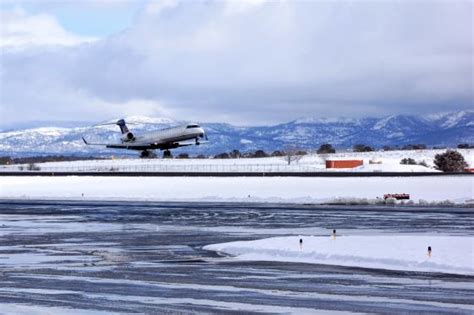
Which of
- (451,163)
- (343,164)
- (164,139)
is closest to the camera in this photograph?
(164,139)

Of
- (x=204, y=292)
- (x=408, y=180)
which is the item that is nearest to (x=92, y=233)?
(x=204, y=292)

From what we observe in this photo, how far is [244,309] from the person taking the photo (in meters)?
17.9

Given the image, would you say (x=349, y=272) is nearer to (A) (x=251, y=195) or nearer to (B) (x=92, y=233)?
(B) (x=92, y=233)

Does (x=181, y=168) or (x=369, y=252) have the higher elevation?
(x=181, y=168)

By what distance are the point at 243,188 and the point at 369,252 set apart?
171 ft

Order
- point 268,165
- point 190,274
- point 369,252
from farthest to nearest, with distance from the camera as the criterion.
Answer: point 268,165 < point 369,252 < point 190,274

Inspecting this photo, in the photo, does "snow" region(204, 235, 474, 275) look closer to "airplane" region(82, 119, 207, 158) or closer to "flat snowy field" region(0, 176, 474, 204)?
"flat snowy field" region(0, 176, 474, 204)

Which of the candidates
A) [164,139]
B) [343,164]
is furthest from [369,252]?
[343,164]

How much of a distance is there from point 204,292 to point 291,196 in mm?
49535

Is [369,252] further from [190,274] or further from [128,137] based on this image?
[128,137]

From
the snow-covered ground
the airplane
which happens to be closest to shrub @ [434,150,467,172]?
the snow-covered ground

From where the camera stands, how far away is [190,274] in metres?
23.8

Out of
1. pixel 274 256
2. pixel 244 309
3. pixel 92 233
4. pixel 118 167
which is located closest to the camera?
pixel 244 309

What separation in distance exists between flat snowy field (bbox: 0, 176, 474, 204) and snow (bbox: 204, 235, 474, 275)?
3047 centimetres
